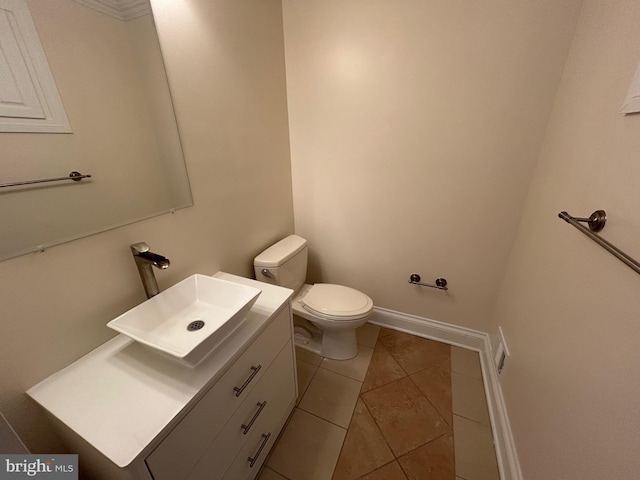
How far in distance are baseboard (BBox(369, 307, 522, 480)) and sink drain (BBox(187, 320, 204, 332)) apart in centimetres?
135

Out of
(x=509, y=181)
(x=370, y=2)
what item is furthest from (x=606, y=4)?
(x=370, y=2)

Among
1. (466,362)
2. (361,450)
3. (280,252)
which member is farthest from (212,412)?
(466,362)

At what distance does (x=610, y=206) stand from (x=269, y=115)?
1.54 meters

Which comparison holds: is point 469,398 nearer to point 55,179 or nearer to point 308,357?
point 308,357

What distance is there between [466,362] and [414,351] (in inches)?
12.8

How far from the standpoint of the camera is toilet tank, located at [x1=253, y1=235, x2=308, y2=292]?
1.49m

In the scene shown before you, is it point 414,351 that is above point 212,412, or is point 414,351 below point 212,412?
below

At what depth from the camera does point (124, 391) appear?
2.32ft

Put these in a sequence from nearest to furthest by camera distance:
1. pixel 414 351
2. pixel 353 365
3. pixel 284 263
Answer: pixel 284 263 < pixel 353 365 < pixel 414 351

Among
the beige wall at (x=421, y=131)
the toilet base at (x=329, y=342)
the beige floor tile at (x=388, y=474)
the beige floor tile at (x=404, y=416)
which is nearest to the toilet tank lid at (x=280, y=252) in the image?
the beige wall at (x=421, y=131)

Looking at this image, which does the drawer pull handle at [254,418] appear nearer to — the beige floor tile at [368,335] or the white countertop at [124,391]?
the white countertop at [124,391]

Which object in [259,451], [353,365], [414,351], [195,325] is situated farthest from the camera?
[414,351]

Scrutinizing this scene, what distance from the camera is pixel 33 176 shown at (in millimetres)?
705

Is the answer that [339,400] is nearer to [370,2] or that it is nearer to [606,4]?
[606,4]
